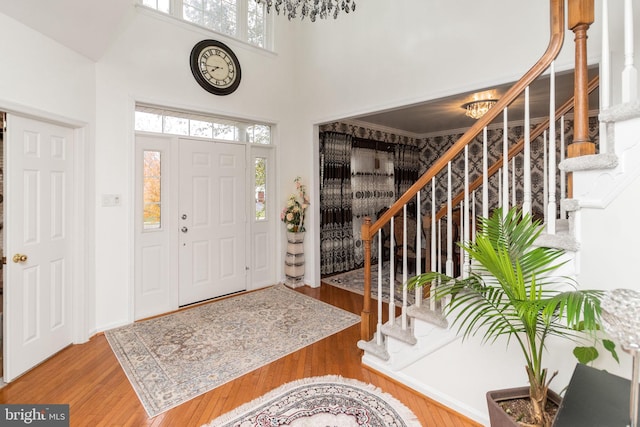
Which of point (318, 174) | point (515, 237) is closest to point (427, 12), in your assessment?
point (318, 174)

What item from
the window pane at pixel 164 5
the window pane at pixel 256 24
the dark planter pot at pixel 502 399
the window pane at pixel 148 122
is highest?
the window pane at pixel 256 24

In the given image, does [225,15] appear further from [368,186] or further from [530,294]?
[530,294]

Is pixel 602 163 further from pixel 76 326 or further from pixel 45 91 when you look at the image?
pixel 76 326

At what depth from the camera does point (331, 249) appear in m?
5.25

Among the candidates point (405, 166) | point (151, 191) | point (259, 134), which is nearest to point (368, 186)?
point (405, 166)

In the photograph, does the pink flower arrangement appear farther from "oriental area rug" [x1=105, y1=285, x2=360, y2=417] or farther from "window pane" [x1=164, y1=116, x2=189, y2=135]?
"window pane" [x1=164, y1=116, x2=189, y2=135]

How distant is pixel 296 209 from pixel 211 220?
1146mm

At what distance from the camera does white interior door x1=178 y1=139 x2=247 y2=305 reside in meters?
3.79

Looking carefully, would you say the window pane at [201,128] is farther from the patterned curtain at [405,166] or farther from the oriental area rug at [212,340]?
the patterned curtain at [405,166]

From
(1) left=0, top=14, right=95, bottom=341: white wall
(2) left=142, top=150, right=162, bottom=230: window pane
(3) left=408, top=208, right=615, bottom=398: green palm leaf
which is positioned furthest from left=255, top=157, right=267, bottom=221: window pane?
(3) left=408, top=208, right=615, bottom=398: green palm leaf

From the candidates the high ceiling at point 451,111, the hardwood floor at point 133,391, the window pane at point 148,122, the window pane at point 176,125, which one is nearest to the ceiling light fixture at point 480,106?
the high ceiling at point 451,111

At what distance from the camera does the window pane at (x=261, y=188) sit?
4.46 metres

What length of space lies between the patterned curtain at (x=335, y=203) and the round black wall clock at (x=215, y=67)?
1612 mm

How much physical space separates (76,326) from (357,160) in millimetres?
4475
